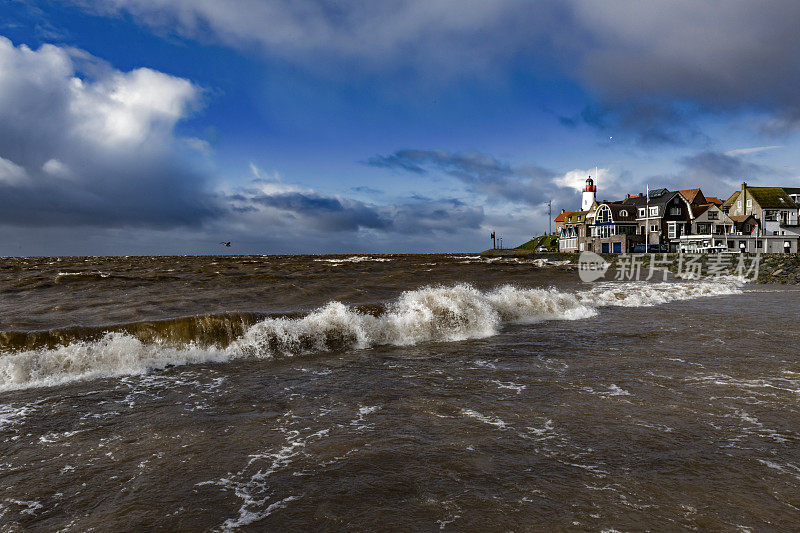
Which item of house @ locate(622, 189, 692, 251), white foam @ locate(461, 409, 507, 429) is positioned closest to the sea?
white foam @ locate(461, 409, 507, 429)

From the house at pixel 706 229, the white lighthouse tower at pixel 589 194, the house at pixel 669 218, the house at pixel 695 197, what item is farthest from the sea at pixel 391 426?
the white lighthouse tower at pixel 589 194

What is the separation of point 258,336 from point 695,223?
83315mm

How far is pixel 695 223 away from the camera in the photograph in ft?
245

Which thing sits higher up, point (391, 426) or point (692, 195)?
point (692, 195)

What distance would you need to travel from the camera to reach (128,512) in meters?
3.97

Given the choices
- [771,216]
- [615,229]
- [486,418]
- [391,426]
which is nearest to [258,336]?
[391,426]

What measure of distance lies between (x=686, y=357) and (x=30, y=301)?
2257cm

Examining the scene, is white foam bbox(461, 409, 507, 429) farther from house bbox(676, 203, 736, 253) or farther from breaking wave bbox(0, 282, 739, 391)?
house bbox(676, 203, 736, 253)

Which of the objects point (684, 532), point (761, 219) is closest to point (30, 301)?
point (684, 532)

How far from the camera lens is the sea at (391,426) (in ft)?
12.8

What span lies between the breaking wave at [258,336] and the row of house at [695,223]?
223 feet

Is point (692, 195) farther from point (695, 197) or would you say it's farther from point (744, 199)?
point (744, 199)

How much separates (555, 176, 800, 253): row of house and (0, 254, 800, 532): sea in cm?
7084

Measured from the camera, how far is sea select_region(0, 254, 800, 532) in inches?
154
